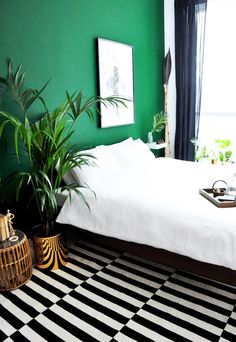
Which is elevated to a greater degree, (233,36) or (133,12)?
(133,12)

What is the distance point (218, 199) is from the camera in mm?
2148

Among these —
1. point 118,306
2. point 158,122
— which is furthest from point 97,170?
point 158,122

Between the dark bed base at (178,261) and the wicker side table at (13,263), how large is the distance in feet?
2.18

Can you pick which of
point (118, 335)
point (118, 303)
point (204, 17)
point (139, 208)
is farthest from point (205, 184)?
point (204, 17)

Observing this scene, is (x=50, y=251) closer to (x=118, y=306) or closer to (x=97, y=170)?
(x=118, y=306)

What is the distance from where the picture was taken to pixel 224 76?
166 inches

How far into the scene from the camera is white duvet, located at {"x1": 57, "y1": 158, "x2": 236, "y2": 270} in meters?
1.84

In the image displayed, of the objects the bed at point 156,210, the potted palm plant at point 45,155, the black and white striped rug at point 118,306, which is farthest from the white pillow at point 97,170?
the black and white striped rug at point 118,306

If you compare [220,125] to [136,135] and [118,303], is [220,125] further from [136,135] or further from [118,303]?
[118,303]

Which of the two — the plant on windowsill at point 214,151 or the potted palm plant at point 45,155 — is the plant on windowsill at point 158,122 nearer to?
the plant on windowsill at point 214,151

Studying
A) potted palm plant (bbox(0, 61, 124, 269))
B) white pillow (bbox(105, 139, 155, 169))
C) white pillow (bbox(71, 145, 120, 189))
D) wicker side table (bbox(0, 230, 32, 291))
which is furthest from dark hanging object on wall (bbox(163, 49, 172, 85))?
wicker side table (bbox(0, 230, 32, 291))

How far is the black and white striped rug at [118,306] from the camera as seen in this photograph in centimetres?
169

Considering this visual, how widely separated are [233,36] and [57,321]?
417 cm

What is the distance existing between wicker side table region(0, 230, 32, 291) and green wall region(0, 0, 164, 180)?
2.31 feet
